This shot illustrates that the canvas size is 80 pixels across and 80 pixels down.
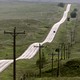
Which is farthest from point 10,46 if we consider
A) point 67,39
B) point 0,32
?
point 0,32

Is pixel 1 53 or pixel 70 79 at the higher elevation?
pixel 70 79

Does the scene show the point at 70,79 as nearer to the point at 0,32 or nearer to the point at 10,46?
the point at 10,46

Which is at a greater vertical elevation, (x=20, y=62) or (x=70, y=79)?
(x=70, y=79)

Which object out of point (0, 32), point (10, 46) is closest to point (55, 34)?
point (0, 32)

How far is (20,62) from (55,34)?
79.7 m

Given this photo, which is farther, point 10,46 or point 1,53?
point 10,46

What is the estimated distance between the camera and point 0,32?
181500 mm

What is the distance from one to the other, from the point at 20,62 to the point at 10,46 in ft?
122

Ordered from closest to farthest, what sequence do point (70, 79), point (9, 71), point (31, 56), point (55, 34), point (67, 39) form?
1. point (70, 79)
2. point (9, 71)
3. point (31, 56)
4. point (67, 39)
5. point (55, 34)

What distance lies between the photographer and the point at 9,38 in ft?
536

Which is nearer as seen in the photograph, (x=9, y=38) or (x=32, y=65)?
(x=32, y=65)

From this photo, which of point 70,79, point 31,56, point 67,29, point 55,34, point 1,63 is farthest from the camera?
point 67,29

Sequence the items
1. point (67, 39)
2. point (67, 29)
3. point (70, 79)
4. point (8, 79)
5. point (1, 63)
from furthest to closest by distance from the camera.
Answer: point (67, 29) < point (67, 39) < point (1, 63) < point (8, 79) < point (70, 79)

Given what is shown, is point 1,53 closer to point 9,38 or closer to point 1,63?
point 1,63
